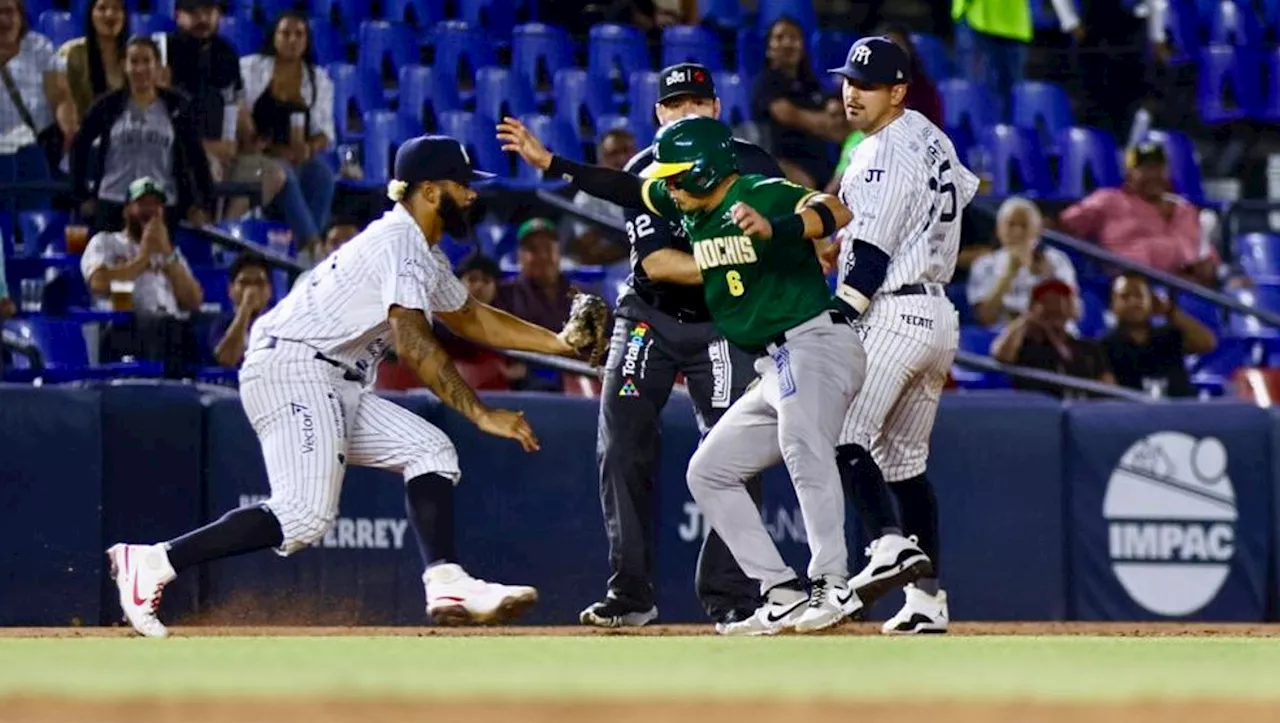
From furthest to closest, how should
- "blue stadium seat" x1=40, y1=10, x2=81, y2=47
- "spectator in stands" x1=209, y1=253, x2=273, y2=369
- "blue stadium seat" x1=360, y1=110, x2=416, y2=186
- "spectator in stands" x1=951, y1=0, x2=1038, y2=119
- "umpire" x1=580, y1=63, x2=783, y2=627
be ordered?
"spectator in stands" x1=951, y1=0, x2=1038, y2=119 → "blue stadium seat" x1=360, y1=110, x2=416, y2=186 → "blue stadium seat" x1=40, y1=10, x2=81, y2=47 → "spectator in stands" x1=209, y1=253, x2=273, y2=369 → "umpire" x1=580, y1=63, x2=783, y2=627

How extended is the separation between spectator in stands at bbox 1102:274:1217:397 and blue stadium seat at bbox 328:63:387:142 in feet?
14.1

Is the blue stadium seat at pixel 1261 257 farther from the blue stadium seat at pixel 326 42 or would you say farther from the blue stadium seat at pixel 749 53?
the blue stadium seat at pixel 326 42

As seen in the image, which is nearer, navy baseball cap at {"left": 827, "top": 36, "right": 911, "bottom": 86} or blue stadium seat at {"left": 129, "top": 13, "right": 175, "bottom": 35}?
navy baseball cap at {"left": 827, "top": 36, "right": 911, "bottom": 86}

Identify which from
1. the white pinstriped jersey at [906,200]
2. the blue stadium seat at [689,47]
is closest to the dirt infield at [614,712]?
the white pinstriped jersey at [906,200]

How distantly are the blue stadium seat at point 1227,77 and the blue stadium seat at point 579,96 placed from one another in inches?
151

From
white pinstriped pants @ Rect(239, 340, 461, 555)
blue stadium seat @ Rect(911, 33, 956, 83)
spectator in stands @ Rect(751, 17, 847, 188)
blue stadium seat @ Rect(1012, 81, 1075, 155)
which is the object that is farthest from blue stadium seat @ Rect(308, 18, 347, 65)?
white pinstriped pants @ Rect(239, 340, 461, 555)

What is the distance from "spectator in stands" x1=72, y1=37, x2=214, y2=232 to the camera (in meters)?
12.5

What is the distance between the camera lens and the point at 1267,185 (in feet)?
52.6

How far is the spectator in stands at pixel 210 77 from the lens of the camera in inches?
518

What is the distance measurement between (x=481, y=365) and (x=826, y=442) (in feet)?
12.7

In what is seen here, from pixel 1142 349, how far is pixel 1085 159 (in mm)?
2666

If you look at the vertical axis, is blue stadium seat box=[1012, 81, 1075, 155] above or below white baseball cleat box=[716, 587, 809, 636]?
above

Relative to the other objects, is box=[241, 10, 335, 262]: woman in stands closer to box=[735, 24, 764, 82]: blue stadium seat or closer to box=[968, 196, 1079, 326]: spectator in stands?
box=[735, 24, 764, 82]: blue stadium seat

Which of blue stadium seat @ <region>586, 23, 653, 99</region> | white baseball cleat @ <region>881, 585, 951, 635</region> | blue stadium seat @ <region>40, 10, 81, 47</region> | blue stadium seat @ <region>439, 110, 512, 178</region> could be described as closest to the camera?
white baseball cleat @ <region>881, 585, 951, 635</region>
